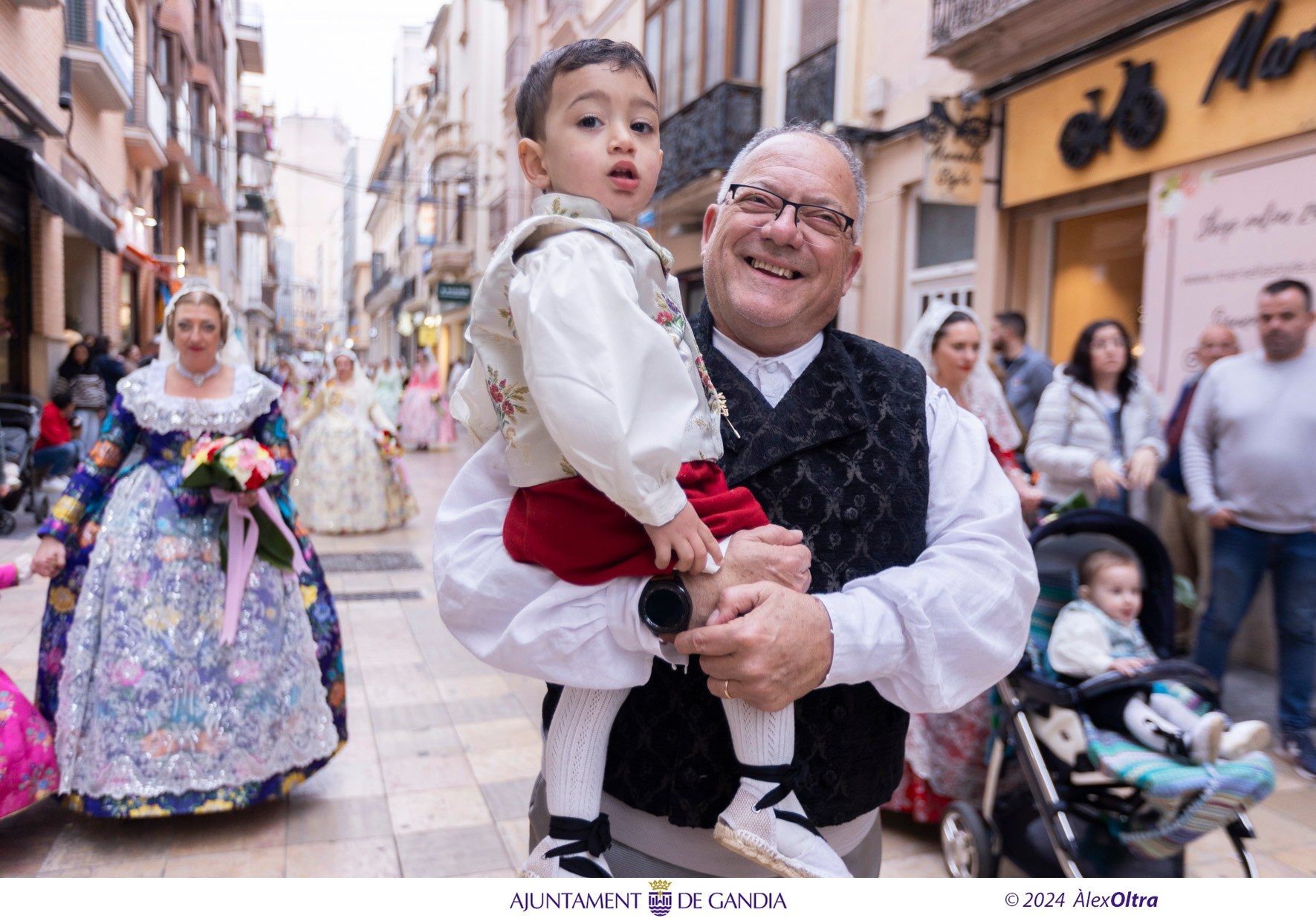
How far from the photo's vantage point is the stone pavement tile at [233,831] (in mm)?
3312

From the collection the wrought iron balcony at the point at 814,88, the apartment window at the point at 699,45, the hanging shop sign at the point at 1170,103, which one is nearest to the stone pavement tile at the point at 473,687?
the hanging shop sign at the point at 1170,103

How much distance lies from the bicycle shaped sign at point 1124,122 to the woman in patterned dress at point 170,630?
6148 millimetres

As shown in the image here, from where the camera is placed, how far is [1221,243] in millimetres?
6207

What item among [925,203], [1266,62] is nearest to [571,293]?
[1266,62]

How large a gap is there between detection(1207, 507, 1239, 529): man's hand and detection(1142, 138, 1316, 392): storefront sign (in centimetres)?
195

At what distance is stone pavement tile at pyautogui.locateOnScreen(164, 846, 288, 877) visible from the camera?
3127 mm

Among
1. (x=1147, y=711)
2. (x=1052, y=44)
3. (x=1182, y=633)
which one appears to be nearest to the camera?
(x=1147, y=711)

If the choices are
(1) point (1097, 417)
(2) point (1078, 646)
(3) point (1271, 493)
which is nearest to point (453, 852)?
(2) point (1078, 646)

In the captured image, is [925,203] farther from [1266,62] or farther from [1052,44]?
[1266,62]

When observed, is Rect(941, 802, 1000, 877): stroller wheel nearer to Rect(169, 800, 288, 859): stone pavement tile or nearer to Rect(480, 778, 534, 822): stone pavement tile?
Rect(480, 778, 534, 822): stone pavement tile

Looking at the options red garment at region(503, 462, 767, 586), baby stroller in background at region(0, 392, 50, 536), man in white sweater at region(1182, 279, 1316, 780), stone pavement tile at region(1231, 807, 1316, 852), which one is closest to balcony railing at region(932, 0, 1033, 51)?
man in white sweater at region(1182, 279, 1316, 780)

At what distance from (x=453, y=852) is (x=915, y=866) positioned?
156 centimetres

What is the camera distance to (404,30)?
4000 mm

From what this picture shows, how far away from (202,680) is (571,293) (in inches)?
105
